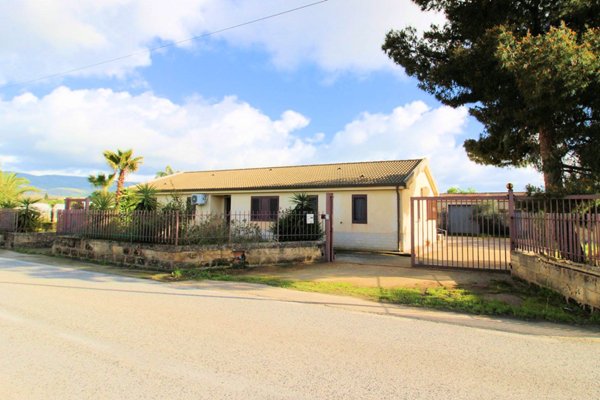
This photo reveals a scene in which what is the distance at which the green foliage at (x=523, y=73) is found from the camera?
28.6 feet

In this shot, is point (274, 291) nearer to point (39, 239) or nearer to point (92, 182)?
point (39, 239)

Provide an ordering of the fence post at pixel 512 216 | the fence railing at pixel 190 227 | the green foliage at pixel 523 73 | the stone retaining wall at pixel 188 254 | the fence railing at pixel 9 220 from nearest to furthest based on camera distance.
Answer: the green foliage at pixel 523 73
the fence post at pixel 512 216
the stone retaining wall at pixel 188 254
the fence railing at pixel 190 227
the fence railing at pixel 9 220

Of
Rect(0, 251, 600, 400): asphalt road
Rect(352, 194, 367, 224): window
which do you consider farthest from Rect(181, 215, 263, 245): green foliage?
Rect(352, 194, 367, 224): window

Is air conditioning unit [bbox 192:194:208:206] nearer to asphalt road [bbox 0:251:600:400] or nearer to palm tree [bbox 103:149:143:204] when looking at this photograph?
palm tree [bbox 103:149:143:204]

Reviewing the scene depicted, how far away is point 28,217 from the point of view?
61.0 feet

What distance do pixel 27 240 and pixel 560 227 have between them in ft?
67.4

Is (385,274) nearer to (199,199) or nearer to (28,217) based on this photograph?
(199,199)

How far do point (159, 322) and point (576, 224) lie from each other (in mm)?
7656

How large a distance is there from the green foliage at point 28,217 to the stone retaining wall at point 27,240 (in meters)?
0.70

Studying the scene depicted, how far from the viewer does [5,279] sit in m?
9.23

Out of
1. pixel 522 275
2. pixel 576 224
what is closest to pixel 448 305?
pixel 576 224

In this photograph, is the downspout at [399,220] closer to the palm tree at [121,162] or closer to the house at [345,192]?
the house at [345,192]

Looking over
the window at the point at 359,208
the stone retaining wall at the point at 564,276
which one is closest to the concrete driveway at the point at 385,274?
the stone retaining wall at the point at 564,276

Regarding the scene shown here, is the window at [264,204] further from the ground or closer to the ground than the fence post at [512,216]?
further from the ground
